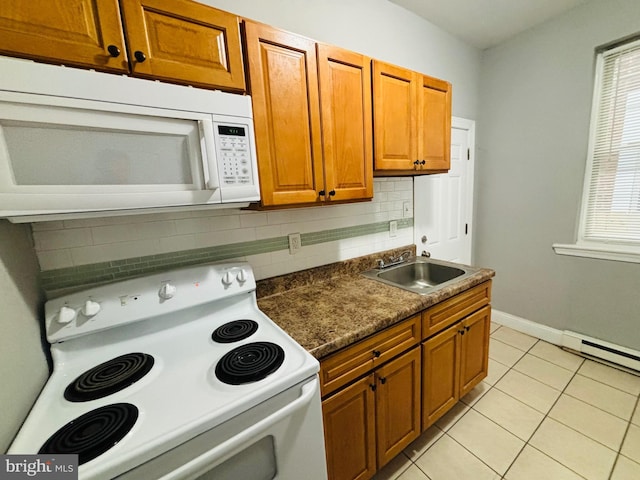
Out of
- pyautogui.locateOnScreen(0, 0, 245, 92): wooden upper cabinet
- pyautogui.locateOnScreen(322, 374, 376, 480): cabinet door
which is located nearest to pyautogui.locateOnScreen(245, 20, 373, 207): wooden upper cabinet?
pyautogui.locateOnScreen(0, 0, 245, 92): wooden upper cabinet

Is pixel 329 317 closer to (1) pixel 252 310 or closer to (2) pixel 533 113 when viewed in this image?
(1) pixel 252 310

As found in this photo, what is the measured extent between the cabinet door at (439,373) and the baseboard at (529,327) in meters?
1.46

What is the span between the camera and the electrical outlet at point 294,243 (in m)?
1.51

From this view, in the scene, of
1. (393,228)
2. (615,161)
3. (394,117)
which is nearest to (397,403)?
(393,228)

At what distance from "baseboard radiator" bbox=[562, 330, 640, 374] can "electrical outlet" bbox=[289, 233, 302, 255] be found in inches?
98.1

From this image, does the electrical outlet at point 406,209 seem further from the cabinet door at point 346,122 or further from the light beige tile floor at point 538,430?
the light beige tile floor at point 538,430

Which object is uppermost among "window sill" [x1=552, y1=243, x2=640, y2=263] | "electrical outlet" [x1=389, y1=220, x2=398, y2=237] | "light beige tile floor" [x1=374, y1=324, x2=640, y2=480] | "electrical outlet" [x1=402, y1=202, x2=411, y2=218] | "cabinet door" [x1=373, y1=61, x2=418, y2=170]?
"cabinet door" [x1=373, y1=61, x2=418, y2=170]

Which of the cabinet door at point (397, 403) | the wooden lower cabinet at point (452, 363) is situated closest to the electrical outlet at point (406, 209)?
the wooden lower cabinet at point (452, 363)

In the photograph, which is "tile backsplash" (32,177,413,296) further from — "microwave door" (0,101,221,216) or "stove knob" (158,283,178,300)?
"microwave door" (0,101,221,216)

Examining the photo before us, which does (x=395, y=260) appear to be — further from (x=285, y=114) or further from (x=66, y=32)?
(x=66, y=32)

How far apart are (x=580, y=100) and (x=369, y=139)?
6.25ft

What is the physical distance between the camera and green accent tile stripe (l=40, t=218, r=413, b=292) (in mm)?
983

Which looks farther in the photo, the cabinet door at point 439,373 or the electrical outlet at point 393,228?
the electrical outlet at point 393,228

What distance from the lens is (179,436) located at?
1.97 feet
